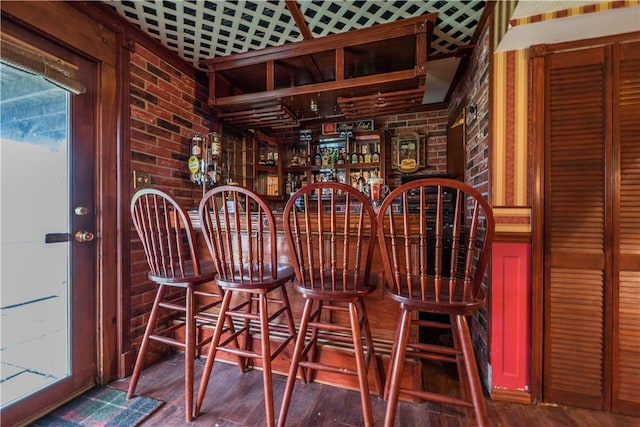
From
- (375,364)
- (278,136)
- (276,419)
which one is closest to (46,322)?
(276,419)

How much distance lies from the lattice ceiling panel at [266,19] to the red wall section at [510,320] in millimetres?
1401

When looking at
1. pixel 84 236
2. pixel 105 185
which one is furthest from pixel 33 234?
pixel 105 185

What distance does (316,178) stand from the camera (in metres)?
3.39

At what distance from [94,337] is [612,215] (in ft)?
9.64

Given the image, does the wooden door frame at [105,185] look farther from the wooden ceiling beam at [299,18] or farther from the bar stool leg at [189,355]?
the wooden ceiling beam at [299,18]

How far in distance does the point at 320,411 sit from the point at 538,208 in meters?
1.58

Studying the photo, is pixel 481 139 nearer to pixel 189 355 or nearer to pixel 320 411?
pixel 320 411

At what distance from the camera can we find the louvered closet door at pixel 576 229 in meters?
1.41

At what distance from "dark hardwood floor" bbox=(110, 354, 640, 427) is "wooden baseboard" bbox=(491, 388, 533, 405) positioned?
0.03 metres

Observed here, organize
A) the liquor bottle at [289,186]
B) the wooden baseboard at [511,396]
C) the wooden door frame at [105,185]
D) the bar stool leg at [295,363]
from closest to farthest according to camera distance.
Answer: the bar stool leg at [295,363]
the wooden baseboard at [511,396]
the wooden door frame at [105,185]
the liquor bottle at [289,186]

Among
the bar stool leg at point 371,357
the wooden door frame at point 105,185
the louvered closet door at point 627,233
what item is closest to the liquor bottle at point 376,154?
the louvered closet door at point 627,233

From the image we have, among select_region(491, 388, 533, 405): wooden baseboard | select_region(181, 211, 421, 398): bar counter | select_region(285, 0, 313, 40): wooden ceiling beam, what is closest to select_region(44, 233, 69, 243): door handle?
select_region(181, 211, 421, 398): bar counter

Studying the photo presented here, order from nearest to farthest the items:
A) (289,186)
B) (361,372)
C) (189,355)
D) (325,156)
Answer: (361,372) < (189,355) < (325,156) < (289,186)

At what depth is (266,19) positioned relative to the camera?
5.55 feet
